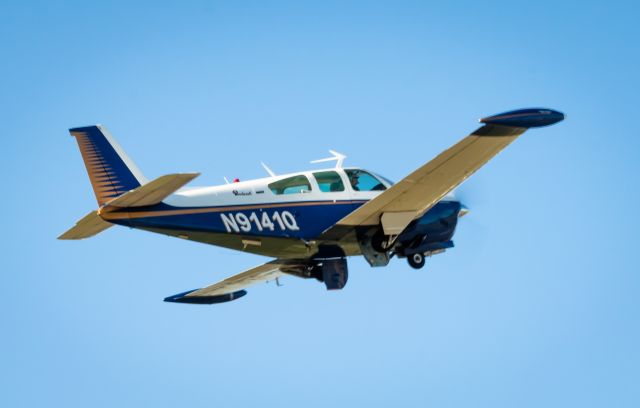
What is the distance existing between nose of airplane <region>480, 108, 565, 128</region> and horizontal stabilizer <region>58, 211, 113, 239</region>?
8.72 metres

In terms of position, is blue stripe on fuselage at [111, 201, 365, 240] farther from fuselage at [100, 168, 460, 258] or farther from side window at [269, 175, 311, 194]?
side window at [269, 175, 311, 194]

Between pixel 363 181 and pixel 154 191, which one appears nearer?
pixel 154 191

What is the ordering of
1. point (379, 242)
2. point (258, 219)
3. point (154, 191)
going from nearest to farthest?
point (154, 191), point (258, 219), point (379, 242)

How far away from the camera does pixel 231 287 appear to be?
1122 inches

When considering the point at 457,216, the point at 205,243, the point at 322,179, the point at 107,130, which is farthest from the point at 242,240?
the point at 457,216

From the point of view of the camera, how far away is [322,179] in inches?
958

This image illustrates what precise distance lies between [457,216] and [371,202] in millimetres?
3244

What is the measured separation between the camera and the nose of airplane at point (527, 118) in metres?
20.5

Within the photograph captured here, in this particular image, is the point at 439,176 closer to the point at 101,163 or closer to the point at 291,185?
the point at 291,185

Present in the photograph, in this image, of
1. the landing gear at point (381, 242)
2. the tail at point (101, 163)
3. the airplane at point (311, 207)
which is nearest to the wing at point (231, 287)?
the airplane at point (311, 207)

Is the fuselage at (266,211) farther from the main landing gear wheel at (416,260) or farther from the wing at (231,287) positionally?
the wing at (231,287)

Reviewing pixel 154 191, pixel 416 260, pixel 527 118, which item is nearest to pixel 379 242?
pixel 416 260

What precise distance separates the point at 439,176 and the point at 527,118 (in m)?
2.99

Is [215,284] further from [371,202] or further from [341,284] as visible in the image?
[371,202]
